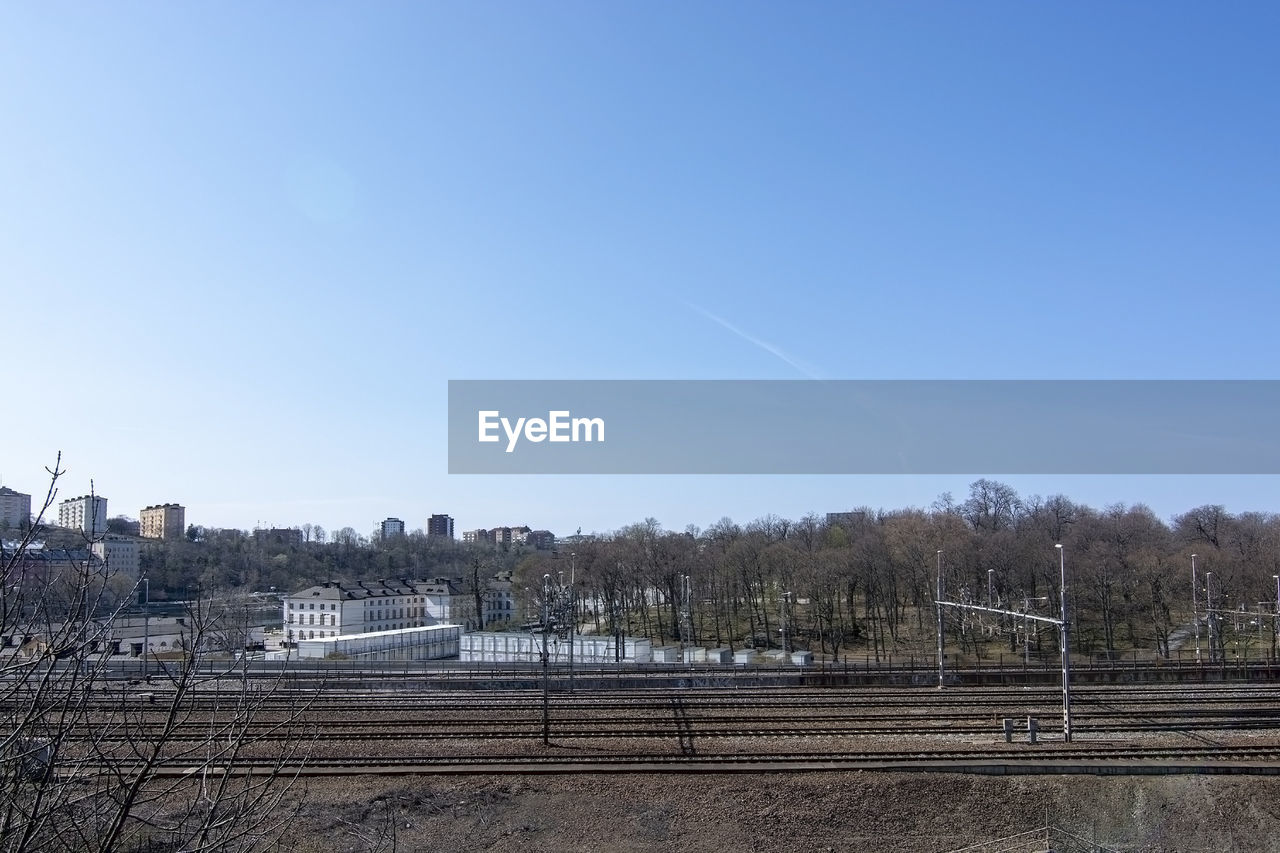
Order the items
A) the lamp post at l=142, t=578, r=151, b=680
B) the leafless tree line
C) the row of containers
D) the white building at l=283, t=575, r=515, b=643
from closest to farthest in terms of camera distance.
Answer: the lamp post at l=142, t=578, r=151, b=680 → the row of containers → the leafless tree line → the white building at l=283, t=575, r=515, b=643

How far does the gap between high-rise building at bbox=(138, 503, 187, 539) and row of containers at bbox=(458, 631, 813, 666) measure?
113 m

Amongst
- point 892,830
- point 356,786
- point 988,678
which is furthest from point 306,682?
point 988,678

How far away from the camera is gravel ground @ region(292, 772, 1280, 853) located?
1794cm

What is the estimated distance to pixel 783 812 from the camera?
61.9 ft

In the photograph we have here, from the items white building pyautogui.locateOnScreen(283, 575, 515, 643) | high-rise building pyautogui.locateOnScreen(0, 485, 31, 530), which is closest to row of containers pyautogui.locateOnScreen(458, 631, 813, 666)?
white building pyautogui.locateOnScreen(283, 575, 515, 643)

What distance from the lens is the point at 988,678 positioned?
3359cm

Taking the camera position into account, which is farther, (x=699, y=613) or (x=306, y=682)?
(x=699, y=613)

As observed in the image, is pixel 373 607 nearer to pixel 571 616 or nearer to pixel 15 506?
pixel 15 506

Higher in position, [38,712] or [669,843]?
[38,712]

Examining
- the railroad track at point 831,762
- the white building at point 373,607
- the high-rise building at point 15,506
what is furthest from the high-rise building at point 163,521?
the railroad track at point 831,762

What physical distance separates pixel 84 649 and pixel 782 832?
1631cm

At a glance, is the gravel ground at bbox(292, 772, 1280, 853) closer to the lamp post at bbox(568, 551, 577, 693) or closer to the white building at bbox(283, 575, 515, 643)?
the lamp post at bbox(568, 551, 577, 693)

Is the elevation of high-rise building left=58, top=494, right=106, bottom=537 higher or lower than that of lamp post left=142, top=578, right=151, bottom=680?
higher

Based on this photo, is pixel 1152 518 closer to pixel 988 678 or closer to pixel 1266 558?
pixel 1266 558
